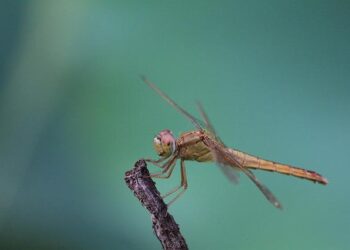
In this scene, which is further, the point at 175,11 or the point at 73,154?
the point at 175,11

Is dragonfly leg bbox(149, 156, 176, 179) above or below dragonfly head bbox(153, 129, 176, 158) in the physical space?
below

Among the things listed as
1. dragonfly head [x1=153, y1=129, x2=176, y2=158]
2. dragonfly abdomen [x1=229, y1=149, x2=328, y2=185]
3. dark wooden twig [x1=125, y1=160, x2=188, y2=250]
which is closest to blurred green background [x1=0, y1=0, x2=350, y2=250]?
dragonfly abdomen [x1=229, y1=149, x2=328, y2=185]

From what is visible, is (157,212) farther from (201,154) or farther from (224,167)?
(201,154)

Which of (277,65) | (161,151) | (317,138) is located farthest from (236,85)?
(161,151)

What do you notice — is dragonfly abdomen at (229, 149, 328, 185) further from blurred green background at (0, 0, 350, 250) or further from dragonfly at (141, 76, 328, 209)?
blurred green background at (0, 0, 350, 250)

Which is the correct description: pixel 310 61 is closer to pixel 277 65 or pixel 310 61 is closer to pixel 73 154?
pixel 277 65

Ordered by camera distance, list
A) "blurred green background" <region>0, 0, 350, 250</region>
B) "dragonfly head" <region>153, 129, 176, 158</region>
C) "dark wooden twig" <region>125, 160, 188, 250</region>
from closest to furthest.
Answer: "dark wooden twig" <region>125, 160, 188, 250</region> → "dragonfly head" <region>153, 129, 176, 158</region> → "blurred green background" <region>0, 0, 350, 250</region>
